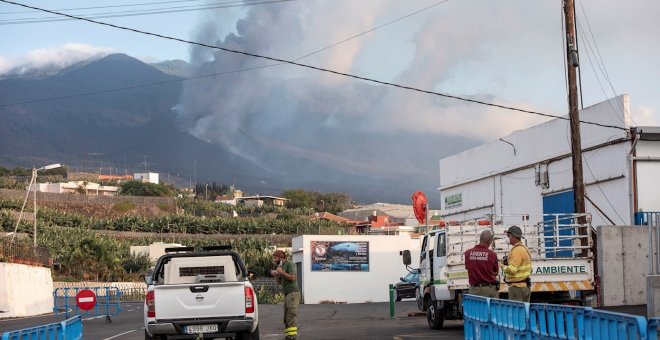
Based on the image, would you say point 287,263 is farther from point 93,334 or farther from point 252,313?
point 93,334

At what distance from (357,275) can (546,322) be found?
4438 cm

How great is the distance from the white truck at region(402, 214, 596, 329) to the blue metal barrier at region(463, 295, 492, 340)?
449 cm

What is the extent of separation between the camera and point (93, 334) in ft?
77.5

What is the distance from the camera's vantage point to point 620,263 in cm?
2728

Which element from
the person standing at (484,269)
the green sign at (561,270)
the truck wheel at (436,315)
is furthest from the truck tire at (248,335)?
the green sign at (561,270)

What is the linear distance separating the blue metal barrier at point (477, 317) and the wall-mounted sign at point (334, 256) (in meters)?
39.1

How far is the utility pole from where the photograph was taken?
79.9ft

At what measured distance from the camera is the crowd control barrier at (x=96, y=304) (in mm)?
36231

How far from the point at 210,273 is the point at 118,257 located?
A: 5471cm

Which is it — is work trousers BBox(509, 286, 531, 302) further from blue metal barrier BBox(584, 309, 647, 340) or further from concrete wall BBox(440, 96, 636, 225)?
concrete wall BBox(440, 96, 636, 225)

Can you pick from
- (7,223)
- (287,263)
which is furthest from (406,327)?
(7,223)

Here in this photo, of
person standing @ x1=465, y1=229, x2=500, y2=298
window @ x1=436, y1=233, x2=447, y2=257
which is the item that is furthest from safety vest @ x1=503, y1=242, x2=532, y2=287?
window @ x1=436, y1=233, x2=447, y2=257

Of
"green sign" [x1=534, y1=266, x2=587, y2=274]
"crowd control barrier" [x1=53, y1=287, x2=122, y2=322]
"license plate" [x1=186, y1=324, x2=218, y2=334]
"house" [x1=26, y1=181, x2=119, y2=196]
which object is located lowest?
"crowd control barrier" [x1=53, y1=287, x2=122, y2=322]

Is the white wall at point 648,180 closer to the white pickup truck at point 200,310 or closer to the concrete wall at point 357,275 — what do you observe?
the white pickup truck at point 200,310
